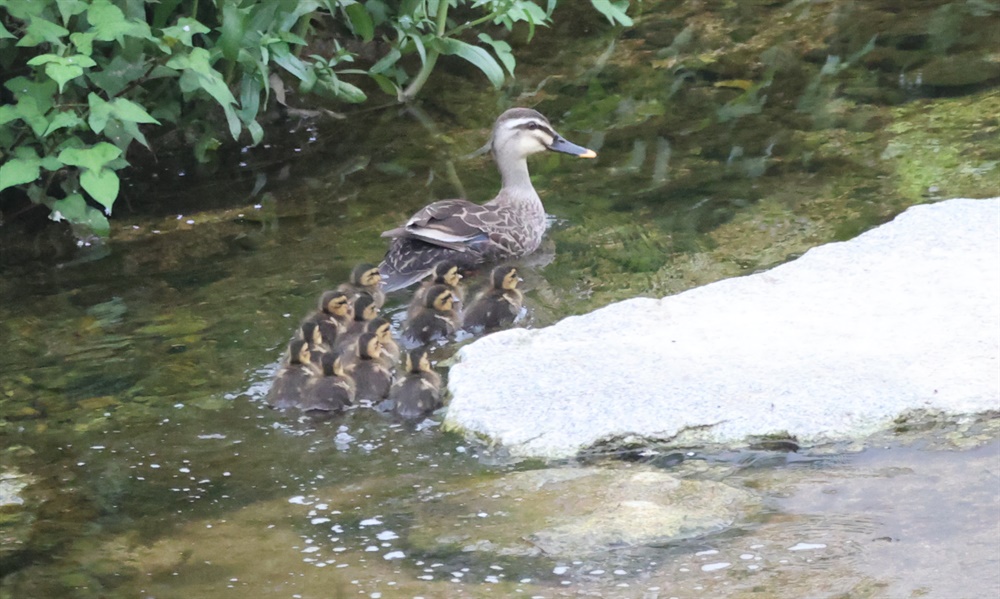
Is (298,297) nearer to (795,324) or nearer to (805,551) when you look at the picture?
(795,324)

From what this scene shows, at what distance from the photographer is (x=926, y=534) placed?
11.4 ft

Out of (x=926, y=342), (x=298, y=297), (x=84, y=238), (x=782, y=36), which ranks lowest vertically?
→ (x=926, y=342)

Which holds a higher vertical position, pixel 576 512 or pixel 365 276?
pixel 365 276

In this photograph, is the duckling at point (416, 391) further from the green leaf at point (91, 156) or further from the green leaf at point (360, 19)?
the green leaf at point (360, 19)

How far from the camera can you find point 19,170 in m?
5.92

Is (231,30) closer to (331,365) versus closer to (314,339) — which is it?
(314,339)

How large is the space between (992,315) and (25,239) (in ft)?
15.1

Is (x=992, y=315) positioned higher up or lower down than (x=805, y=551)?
higher up

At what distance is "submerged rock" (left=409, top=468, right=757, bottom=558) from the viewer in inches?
140

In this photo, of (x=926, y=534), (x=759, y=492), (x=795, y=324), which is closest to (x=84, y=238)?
(x=795, y=324)

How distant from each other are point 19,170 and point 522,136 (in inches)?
96.6

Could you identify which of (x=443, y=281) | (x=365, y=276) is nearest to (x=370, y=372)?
(x=365, y=276)

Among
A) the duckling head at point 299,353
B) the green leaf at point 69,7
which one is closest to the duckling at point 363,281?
the duckling head at point 299,353

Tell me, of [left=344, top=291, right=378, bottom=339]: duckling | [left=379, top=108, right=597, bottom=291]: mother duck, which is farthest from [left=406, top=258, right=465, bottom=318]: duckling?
[left=344, top=291, right=378, bottom=339]: duckling
